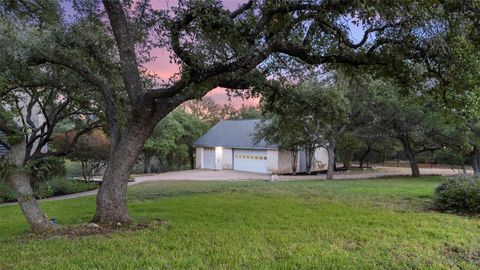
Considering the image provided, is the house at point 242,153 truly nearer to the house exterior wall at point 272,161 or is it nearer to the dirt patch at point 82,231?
the house exterior wall at point 272,161

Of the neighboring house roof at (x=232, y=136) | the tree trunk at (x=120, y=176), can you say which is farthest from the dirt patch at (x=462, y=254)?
the neighboring house roof at (x=232, y=136)

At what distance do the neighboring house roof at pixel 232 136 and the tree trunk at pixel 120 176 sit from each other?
933 inches

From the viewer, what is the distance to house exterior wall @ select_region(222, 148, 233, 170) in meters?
34.5

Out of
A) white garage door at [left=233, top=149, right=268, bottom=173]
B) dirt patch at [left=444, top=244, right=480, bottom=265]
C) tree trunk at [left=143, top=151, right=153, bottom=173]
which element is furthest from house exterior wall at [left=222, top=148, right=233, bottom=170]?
dirt patch at [left=444, top=244, right=480, bottom=265]

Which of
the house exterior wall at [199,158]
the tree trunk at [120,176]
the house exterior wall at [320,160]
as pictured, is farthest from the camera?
the house exterior wall at [199,158]

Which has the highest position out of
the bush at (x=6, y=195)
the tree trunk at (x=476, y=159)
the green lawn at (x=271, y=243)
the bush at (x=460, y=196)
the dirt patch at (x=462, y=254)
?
the tree trunk at (x=476, y=159)

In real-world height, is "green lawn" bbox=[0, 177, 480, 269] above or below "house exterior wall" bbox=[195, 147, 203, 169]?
below

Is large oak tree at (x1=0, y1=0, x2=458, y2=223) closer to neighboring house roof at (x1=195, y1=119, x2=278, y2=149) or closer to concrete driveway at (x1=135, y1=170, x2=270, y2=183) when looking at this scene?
concrete driveway at (x1=135, y1=170, x2=270, y2=183)

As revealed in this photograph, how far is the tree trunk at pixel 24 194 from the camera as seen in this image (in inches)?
253

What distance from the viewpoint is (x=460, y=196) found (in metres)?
8.89

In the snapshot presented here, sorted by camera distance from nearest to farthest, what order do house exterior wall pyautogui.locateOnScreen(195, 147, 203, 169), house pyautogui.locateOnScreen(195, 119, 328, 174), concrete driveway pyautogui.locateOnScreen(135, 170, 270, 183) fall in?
concrete driveway pyautogui.locateOnScreen(135, 170, 270, 183)
house pyautogui.locateOnScreen(195, 119, 328, 174)
house exterior wall pyautogui.locateOnScreen(195, 147, 203, 169)

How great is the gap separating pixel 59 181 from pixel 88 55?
11.9 meters

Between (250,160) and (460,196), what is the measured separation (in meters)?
24.0

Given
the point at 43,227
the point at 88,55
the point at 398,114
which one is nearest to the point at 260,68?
the point at 88,55
